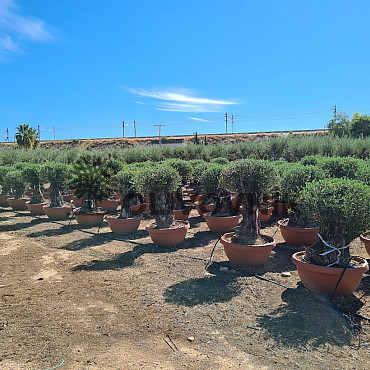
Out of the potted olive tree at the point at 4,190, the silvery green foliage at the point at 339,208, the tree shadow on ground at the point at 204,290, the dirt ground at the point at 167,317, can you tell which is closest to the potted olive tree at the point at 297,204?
the dirt ground at the point at 167,317

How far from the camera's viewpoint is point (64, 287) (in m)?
4.29

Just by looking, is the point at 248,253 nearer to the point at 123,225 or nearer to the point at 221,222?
the point at 221,222

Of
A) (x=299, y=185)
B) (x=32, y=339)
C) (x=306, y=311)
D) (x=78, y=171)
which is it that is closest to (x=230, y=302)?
(x=306, y=311)

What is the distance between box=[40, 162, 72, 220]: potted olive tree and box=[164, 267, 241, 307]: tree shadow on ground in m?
6.32

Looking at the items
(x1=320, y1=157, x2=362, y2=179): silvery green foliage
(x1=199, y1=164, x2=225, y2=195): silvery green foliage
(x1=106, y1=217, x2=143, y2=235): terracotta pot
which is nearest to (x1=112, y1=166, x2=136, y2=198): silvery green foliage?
(x1=106, y1=217, x2=143, y2=235): terracotta pot

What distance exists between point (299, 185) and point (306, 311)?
245 centimetres

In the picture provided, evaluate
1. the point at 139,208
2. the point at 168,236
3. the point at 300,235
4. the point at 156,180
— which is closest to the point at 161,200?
the point at 156,180

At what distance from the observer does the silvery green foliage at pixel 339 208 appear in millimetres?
3541

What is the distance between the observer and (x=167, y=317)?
340 cm

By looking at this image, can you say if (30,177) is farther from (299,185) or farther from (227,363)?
(227,363)

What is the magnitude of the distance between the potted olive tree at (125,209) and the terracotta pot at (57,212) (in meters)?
2.84

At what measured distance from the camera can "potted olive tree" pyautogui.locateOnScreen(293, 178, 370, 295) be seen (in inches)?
140

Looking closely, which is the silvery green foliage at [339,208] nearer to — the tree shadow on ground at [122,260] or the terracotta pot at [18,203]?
the tree shadow on ground at [122,260]

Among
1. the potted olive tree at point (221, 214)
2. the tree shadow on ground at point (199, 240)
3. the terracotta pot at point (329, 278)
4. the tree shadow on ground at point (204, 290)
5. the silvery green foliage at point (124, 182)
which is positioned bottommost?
the tree shadow on ground at point (204, 290)
